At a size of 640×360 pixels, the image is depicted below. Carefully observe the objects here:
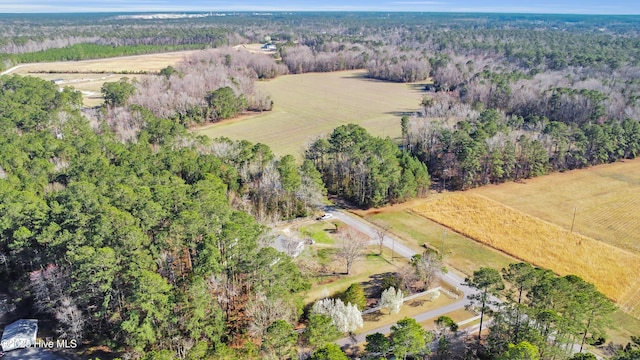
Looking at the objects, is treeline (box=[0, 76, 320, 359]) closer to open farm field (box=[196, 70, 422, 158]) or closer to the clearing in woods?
open farm field (box=[196, 70, 422, 158])

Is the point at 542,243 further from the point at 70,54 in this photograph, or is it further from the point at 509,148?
the point at 70,54

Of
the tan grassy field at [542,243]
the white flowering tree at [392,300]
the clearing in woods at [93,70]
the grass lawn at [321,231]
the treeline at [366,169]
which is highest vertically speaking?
the clearing in woods at [93,70]

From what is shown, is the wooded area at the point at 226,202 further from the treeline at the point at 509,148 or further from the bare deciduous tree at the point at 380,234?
the bare deciduous tree at the point at 380,234

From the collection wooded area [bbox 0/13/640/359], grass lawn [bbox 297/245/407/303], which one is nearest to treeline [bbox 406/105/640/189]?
wooded area [bbox 0/13/640/359]

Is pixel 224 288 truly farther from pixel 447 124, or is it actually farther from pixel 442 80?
pixel 442 80

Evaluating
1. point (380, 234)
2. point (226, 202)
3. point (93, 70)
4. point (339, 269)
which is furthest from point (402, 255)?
point (93, 70)

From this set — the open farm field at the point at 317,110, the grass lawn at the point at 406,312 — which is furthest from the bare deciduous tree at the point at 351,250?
the open farm field at the point at 317,110
